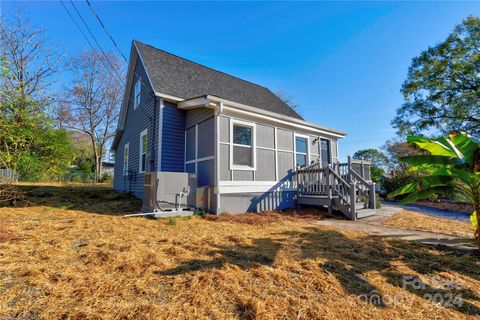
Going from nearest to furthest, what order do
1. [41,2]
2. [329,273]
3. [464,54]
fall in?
[329,273]
[41,2]
[464,54]

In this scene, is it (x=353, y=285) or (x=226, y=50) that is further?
(x=226, y=50)

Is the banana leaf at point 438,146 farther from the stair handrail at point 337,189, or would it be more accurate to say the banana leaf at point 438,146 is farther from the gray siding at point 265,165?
the gray siding at point 265,165

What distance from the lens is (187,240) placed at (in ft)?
12.9

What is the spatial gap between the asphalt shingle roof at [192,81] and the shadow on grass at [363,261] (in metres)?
6.93

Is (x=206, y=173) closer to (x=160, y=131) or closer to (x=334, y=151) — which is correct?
(x=160, y=131)

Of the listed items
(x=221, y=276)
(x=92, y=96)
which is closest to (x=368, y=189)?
(x=221, y=276)

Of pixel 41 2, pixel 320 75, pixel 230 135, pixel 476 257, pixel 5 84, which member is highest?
pixel 320 75

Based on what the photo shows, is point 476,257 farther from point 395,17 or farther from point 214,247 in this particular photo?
point 395,17

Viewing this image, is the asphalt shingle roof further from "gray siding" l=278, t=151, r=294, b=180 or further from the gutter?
"gray siding" l=278, t=151, r=294, b=180

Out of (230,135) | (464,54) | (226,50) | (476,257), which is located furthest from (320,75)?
(476,257)

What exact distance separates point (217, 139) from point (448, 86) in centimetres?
1936

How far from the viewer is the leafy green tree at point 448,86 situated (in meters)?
15.1

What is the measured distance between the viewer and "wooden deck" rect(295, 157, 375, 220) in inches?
281

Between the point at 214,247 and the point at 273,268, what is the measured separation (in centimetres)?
116
